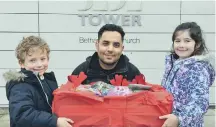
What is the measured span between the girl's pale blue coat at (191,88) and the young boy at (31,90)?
0.74 m

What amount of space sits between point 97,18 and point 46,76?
14.5 feet

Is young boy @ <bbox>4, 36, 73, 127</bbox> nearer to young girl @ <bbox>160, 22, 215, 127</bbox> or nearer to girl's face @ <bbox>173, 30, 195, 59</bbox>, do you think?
young girl @ <bbox>160, 22, 215, 127</bbox>

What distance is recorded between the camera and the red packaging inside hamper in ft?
7.73

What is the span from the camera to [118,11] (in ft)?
23.0

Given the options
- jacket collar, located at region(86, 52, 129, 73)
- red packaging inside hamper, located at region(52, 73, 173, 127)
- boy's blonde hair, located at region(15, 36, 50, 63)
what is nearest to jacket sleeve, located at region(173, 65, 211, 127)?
red packaging inside hamper, located at region(52, 73, 173, 127)

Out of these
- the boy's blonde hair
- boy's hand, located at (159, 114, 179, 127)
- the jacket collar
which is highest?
the boy's blonde hair

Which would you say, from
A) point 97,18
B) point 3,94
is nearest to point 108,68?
point 97,18

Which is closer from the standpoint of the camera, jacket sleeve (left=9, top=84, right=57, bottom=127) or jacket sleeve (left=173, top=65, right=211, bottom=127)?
jacket sleeve (left=9, top=84, right=57, bottom=127)

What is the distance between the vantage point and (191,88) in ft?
8.29

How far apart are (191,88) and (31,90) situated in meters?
1.03

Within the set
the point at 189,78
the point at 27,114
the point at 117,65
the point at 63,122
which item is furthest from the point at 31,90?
the point at 189,78

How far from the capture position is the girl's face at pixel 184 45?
2711 mm

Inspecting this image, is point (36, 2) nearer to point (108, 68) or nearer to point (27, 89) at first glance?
point (108, 68)

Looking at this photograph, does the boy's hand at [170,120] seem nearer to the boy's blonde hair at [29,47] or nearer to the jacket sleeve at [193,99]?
the jacket sleeve at [193,99]
